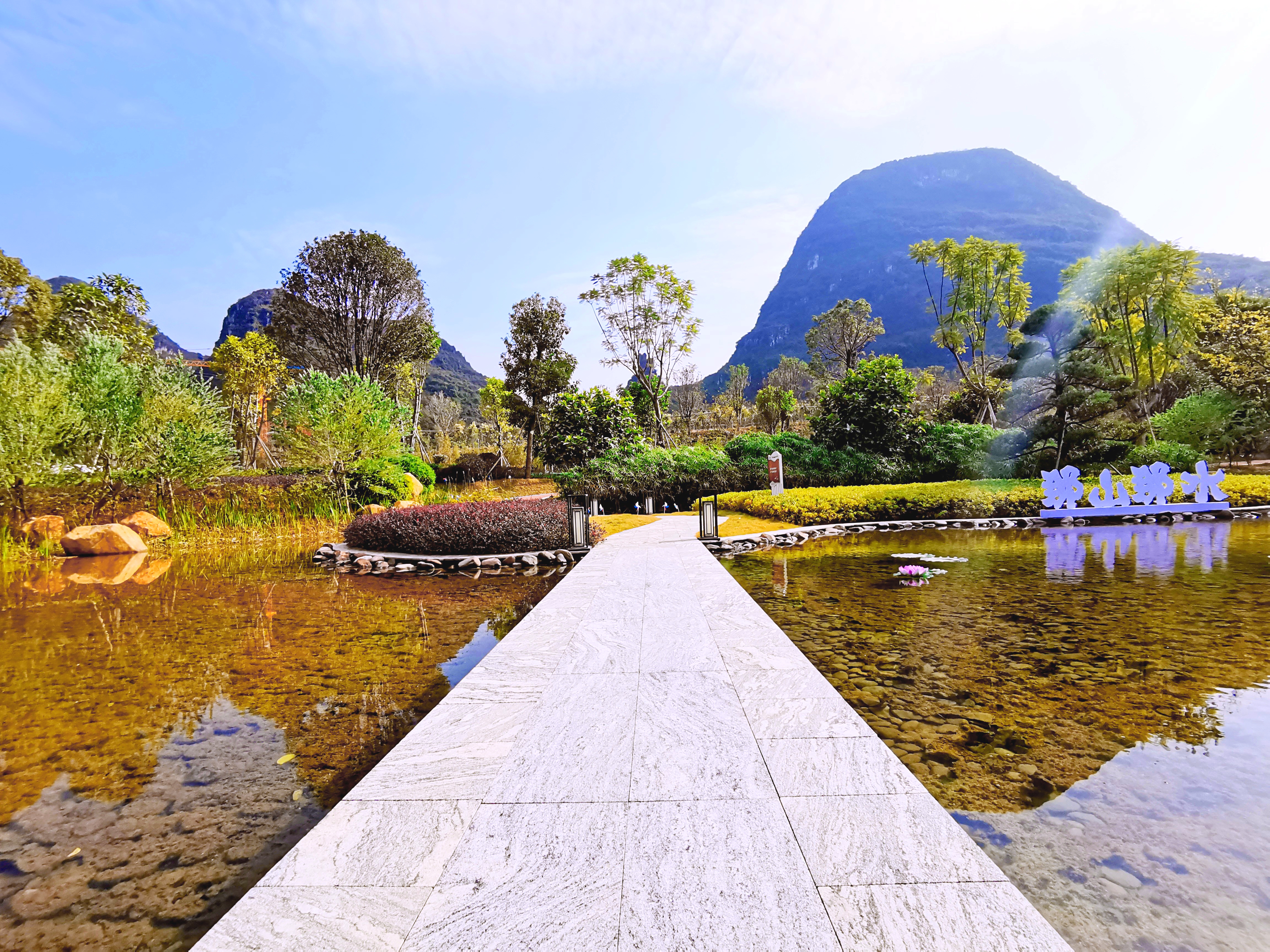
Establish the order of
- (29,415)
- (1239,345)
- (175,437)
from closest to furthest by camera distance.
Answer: (29,415) → (175,437) → (1239,345)

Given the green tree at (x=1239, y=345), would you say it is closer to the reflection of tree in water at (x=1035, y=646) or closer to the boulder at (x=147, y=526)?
the reflection of tree in water at (x=1035, y=646)

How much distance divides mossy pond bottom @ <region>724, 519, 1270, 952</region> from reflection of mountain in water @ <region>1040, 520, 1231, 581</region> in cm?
17

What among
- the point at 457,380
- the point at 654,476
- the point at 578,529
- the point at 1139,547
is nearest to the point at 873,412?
the point at 654,476

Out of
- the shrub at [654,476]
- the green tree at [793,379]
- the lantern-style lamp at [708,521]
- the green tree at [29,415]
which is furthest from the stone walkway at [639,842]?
the green tree at [793,379]

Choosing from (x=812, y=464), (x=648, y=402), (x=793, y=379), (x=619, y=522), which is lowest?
(x=619, y=522)

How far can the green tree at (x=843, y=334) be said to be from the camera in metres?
25.9

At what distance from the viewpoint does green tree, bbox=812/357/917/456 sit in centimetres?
1452

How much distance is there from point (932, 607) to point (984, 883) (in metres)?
4.02

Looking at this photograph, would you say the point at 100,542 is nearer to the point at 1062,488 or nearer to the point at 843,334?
the point at 1062,488

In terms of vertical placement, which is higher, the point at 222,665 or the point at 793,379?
the point at 793,379

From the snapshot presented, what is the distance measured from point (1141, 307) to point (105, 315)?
31404 mm

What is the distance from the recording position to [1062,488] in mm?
10984

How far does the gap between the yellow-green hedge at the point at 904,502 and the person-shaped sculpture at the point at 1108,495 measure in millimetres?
880

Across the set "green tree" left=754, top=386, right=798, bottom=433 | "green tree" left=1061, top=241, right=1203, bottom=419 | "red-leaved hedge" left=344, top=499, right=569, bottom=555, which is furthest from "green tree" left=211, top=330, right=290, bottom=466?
"green tree" left=1061, top=241, right=1203, bottom=419
